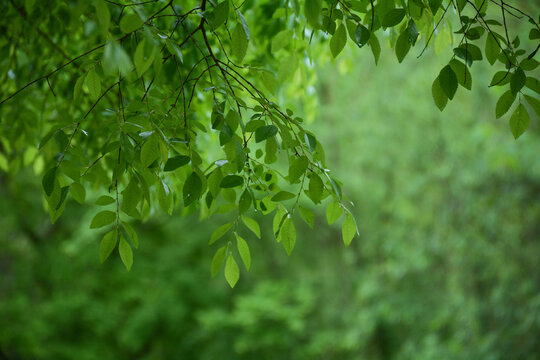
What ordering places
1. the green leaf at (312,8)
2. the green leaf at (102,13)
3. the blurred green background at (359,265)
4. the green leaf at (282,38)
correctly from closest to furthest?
1. the green leaf at (102,13)
2. the green leaf at (312,8)
3. the green leaf at (282,38)
4. the blurred green background at (359,265)

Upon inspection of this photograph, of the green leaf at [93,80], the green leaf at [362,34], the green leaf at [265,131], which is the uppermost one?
the green leaf at [93,80]

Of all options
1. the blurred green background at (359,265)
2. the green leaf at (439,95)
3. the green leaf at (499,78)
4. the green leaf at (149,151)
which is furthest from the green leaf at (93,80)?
the blurred green background at (359,265)

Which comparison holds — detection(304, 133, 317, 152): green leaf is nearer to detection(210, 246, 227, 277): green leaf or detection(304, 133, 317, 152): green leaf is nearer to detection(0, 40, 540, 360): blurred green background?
detection(210, 246, 227, 277): green leaf

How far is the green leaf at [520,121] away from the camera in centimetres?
94

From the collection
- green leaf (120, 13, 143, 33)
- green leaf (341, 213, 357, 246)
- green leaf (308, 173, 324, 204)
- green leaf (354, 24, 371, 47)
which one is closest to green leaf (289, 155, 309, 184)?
green leaf (308, 173, 324, 204)

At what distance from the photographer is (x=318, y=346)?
19.9 ft

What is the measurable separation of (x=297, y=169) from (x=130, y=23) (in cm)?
39

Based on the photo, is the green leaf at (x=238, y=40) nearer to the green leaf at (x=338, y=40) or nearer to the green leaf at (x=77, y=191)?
the green leaf at (x=338, y=40)

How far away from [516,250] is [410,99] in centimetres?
200

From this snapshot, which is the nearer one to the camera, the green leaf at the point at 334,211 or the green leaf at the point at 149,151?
the green leaf at the point at 149,151

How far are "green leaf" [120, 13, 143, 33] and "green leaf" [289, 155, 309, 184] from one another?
0.37 m

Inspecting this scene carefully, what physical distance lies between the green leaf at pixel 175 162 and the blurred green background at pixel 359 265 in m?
3.57

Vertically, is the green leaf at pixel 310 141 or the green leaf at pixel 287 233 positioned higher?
the green leaf at pixel 310 141

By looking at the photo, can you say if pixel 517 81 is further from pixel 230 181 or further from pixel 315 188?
pixel 230 181
